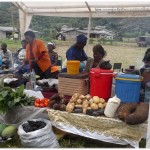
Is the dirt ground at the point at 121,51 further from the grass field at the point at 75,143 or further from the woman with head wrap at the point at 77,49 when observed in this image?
the grass field at the point at 75,143

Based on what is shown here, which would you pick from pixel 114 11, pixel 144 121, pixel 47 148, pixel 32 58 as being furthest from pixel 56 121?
pixel 114 11

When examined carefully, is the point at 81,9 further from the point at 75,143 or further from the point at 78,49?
the point at 75,143

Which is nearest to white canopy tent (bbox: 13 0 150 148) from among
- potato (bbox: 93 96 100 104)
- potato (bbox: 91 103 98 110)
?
potato (bbox: 93 96 100 104)

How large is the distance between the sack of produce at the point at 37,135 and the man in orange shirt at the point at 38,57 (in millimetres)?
2183

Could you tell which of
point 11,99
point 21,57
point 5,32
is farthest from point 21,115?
point 5,32

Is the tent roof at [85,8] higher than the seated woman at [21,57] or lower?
higher

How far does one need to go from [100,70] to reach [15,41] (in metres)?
5.53

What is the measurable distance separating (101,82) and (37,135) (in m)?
0.95

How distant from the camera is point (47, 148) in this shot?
3.15 meters

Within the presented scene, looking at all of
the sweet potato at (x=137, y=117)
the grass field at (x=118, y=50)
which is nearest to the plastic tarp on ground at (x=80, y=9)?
the grass field at (x=118, y=50)

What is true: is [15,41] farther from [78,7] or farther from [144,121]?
[144,121]

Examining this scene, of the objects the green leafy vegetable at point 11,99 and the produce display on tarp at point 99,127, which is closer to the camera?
the produce display on tarp at point 99,127

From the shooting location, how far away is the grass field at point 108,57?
339cm

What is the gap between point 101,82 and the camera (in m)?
3.41
